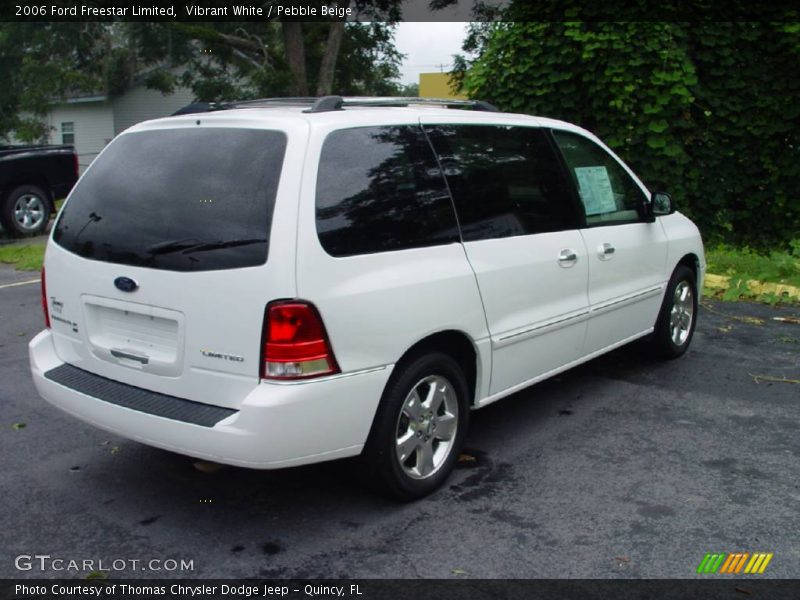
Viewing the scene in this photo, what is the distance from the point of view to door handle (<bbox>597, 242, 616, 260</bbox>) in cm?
499

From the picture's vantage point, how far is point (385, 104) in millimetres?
4277

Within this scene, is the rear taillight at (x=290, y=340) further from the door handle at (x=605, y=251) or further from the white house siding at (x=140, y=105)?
the white house siding at (x=140, y=105)

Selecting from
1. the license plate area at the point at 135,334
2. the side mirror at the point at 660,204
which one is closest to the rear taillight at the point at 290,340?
the license plate area at the point at 135,334

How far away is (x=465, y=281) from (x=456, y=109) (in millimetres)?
1159

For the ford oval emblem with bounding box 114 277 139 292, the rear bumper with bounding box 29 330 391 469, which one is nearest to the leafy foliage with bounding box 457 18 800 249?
the rear bumper with bounding box 29 330 391 469

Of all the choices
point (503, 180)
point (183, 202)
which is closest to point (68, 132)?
point (503, 180)

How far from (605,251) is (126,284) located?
2.87 m

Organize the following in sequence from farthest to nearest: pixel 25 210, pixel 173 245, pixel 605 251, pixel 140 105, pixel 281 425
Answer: pixel 140 105 → pixel 25 210 → pixel 605 251 → pixel 173 245 → pixel 281 425

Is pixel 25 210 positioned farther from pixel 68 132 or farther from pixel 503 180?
pixel 68 132

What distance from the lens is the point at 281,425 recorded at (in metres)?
3.21

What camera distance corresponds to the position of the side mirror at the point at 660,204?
18.4ft

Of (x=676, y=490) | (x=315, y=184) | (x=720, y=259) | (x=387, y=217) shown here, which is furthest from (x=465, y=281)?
(x=720, y=259)

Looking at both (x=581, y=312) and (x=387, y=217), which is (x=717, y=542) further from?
(x=387, y=217)

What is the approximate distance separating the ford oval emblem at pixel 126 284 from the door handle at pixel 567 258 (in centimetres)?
231
